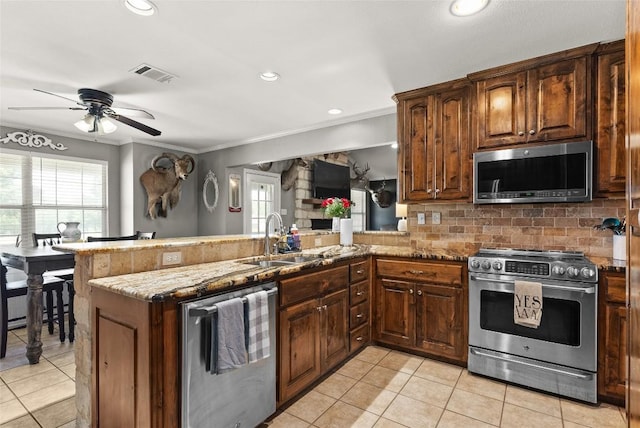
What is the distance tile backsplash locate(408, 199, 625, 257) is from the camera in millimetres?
2677

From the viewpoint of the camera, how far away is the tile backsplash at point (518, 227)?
8.78 feet

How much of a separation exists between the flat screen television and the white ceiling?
271cm

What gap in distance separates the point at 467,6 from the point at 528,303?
6.34ft

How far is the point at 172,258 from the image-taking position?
2.16m

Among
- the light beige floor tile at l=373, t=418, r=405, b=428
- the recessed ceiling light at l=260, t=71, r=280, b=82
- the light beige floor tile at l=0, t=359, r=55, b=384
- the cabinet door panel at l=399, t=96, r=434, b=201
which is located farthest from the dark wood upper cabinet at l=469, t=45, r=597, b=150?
the light beige floor tile at l=0, t=359, r=55, b=384

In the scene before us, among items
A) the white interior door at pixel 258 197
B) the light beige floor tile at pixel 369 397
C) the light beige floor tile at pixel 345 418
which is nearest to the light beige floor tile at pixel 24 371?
the light beige floor tile at pixel 345 418

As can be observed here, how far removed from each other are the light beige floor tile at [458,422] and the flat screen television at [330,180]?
455cm

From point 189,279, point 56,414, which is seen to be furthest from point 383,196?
point 56,414

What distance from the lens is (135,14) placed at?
6.39 feet

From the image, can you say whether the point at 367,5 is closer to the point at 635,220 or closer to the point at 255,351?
the point at 635,220

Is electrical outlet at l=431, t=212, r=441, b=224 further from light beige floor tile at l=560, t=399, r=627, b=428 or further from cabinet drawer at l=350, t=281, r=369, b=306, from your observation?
light beige floor tile at l=560, t=399, r=627, b=428

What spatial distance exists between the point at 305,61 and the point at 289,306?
1800mm

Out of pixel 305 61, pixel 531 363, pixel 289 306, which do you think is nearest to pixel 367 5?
pixel 305 61

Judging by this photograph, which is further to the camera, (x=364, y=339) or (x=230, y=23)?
(x=364, y=339)
